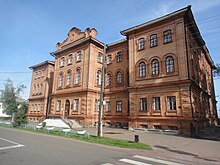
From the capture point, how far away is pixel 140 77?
2302cm

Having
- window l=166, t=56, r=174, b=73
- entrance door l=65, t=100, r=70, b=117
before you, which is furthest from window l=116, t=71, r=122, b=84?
entrance door l=65, t=100, r=70, b=117

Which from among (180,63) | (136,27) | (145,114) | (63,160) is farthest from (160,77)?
(63,160)

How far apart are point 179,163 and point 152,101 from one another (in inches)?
550

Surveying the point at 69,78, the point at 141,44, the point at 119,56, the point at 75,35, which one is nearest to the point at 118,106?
the point at 119,56

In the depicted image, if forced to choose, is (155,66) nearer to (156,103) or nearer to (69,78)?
(156,103)

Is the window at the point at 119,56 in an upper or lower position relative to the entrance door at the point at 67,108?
upper

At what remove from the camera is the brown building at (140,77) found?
19625mm

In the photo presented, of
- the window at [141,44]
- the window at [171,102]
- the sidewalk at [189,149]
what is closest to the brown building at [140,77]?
the window at [171,102]

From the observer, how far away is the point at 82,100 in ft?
89.8

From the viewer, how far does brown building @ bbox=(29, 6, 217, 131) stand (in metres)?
19.6

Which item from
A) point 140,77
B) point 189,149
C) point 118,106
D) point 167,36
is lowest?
point 189,149

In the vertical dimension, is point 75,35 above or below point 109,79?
above

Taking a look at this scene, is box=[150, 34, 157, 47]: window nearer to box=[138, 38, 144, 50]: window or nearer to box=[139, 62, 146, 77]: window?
box=[138, 38, 144, 50]: window

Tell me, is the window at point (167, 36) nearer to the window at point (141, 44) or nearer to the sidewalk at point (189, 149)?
the window at point (141, 44)
